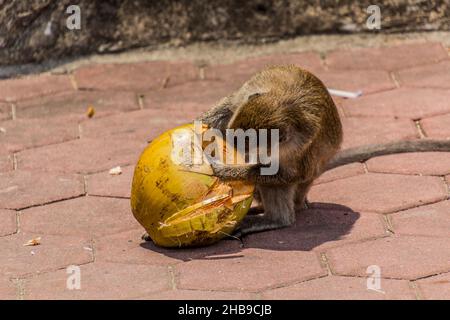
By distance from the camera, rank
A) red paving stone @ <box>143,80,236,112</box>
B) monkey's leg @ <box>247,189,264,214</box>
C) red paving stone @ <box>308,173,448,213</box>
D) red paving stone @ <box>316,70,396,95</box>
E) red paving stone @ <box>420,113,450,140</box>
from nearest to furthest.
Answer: red paving stone @ <box>308,173,448,213</box> < monkey's leg @ <box>247,189,264,214</box> < red paving stone @ <box>420,113,450,140</box> < red paving stone @ <box>143,80,236,112</box> < red paving stone @ <box>316,70,396,95</box>

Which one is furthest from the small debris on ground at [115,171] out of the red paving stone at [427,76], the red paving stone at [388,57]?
the red paving stone at [427,76]

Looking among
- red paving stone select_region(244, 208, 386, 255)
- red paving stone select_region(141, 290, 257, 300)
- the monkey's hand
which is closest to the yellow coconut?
the monkey's hand

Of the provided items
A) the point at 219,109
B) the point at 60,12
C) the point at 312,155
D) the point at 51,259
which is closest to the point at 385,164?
the point at 312,155

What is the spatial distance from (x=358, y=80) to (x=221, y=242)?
7.22ft

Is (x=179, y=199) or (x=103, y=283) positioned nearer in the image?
(x=103, y=283)

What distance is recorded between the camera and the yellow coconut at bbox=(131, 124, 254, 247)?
490cm

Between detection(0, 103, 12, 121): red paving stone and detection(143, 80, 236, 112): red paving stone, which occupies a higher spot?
detection(143, 80, 236, 112): red paving stone

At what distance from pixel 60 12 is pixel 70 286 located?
296 cm

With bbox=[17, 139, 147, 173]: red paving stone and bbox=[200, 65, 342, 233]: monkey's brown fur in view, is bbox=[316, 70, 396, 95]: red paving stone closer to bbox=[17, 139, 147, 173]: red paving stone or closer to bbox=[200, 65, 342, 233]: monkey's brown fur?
bbox=[200, 65, 342, 233]: monkey's brown fur

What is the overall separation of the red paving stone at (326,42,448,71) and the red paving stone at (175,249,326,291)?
2451 millimetres

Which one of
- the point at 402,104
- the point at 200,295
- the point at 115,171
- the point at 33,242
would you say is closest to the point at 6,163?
the point at 115,171

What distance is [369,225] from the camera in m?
5.25

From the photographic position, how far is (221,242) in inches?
203

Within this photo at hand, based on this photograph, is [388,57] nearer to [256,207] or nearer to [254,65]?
[254,65]
